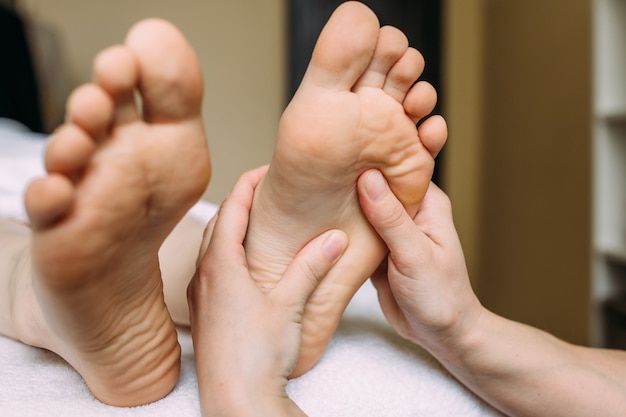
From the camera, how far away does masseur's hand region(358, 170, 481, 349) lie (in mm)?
563

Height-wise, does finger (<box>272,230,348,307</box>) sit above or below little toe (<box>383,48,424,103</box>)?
below

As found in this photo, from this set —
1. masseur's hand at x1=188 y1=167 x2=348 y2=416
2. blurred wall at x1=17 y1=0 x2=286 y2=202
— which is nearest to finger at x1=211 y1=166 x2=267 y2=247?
masseur's hand at x1=188 y1=167 x2=348 y2=416

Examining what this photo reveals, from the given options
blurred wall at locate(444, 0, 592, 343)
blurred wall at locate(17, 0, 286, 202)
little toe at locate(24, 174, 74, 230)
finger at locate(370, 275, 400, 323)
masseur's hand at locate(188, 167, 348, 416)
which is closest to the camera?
little toe at locate(24, 174, 74, 230)

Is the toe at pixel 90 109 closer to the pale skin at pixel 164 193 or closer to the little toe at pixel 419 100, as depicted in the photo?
the pale skin at pixel 164 193

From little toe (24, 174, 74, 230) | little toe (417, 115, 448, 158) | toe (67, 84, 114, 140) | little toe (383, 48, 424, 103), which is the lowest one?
little toe (24, 174, 74, 230)

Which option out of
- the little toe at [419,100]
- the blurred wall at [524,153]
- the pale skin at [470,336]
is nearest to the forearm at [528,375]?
the pale skin at [470,336]

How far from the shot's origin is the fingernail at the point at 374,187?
567mm

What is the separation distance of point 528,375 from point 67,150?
0.49 m

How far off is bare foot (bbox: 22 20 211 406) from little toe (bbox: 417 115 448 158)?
233mm

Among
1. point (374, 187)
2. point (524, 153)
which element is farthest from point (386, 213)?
point (524, 153)

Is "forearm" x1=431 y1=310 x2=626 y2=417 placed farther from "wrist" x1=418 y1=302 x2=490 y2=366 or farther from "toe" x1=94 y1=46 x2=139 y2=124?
"toe" x1=94 y1=46 x2=139 y2=124

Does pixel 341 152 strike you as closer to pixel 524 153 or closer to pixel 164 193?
pixel 164 193

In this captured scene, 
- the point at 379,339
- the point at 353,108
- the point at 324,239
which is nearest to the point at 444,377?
the point at 379,339

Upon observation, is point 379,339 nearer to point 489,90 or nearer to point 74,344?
point 74,344
